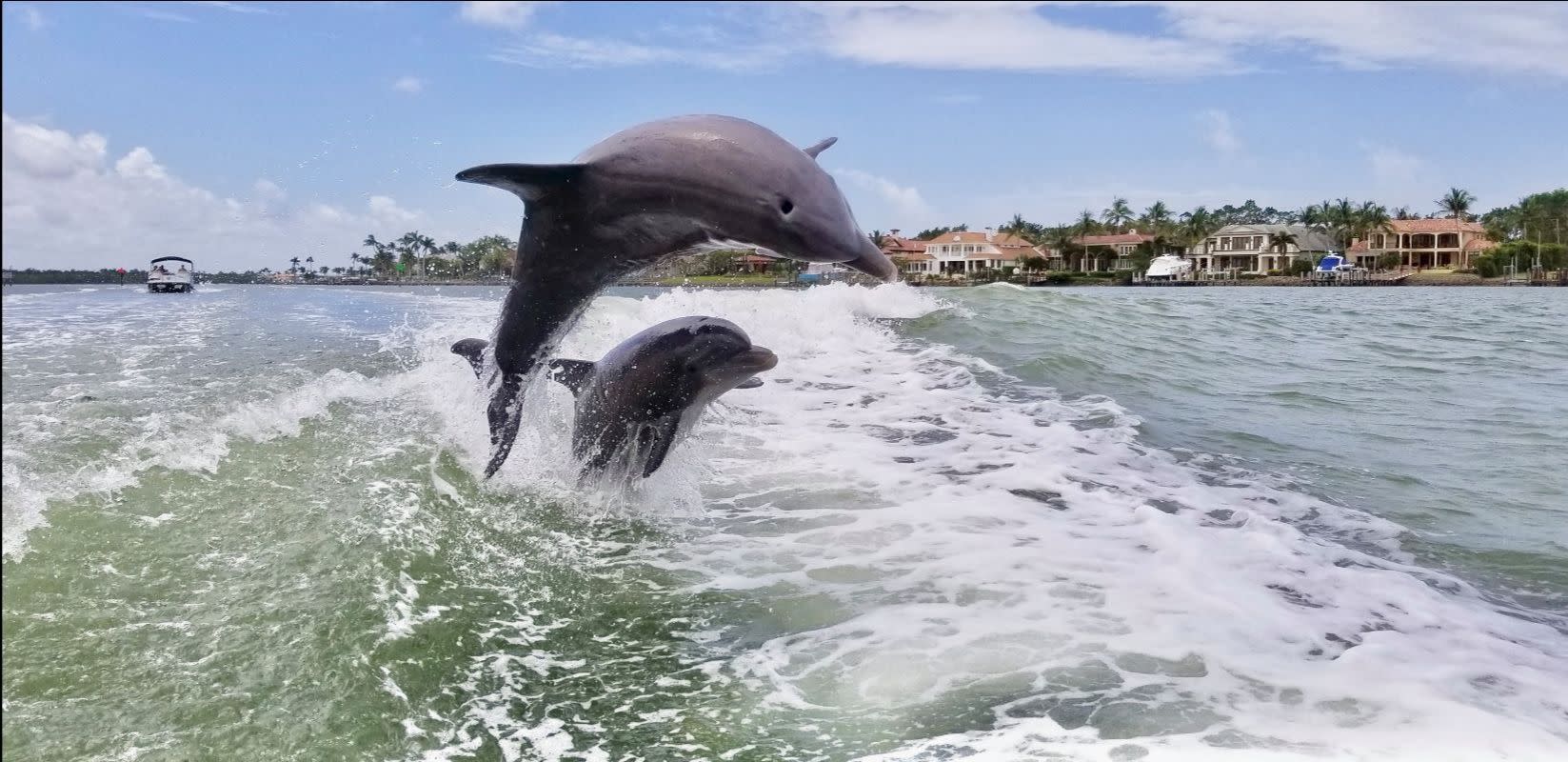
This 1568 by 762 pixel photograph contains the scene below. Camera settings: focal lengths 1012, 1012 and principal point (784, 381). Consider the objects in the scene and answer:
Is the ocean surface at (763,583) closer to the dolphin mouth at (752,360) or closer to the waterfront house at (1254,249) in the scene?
the dolphin mouth at (752,360)

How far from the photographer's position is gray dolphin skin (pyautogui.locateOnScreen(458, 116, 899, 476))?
149 inches

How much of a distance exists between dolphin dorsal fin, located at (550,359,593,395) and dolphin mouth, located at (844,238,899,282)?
10.0ft

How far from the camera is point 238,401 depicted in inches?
336

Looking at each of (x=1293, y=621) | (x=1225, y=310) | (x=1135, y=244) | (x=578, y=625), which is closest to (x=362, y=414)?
(x=578, y=625)

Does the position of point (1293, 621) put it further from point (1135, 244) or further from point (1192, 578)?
point (1135, 244)

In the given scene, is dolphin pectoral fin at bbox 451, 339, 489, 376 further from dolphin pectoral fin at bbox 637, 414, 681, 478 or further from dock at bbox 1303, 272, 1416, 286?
dock at bbox 1303, 272, 1416, 286

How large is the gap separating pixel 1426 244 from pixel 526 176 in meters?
117

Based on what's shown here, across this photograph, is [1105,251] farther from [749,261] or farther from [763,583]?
[763,583]

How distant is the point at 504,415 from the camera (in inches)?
239

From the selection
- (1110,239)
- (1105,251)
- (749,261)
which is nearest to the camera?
(749,261)

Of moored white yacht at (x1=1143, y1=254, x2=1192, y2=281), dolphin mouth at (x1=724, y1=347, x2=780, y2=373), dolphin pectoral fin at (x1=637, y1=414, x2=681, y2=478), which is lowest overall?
dolphin pectoral fin at (x1=637, y1=414, x2=681, y2=478)

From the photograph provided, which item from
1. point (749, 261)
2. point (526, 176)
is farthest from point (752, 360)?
point (749, 261)

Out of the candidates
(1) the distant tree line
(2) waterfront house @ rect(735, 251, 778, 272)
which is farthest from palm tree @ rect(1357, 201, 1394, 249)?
(2) waterfront house @ rect(735, 251, 778, 272)

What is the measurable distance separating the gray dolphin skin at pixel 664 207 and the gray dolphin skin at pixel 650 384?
985 mm
